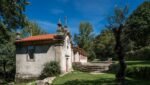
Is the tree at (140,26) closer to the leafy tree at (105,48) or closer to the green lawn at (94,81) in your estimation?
the leafy tree at (105,48)

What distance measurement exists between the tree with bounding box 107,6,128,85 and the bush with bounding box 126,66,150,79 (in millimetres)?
5487

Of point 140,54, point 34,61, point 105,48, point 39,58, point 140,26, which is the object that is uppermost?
point 140,26

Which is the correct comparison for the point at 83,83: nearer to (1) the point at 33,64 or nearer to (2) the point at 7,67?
(1) the point at 33,64

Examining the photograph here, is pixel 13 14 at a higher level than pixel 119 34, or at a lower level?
higher

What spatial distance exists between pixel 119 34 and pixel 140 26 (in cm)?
3336

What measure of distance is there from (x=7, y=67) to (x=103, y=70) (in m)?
19.7

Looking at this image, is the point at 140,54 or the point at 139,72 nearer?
the point at 139,72

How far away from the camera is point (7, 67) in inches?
1564

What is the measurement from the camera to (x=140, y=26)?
47.7 meters

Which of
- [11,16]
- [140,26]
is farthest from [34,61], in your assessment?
[140,26]

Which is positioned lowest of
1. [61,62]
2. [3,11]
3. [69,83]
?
[69,83]

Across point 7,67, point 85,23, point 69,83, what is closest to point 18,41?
point 7,67

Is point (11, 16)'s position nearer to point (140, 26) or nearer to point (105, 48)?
point (140, 26)

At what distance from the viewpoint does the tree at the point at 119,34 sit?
16484 millimetres
